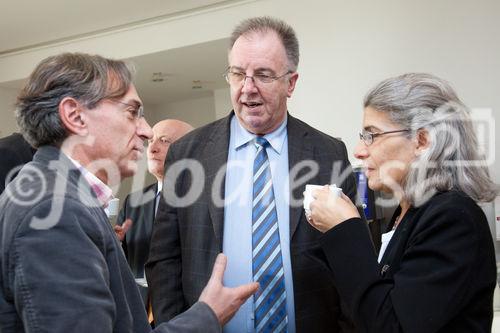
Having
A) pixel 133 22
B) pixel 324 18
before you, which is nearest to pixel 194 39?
pixel 133 22

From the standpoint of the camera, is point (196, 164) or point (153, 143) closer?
point (196, 164)

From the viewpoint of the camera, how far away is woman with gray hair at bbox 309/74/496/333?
41.0 inches

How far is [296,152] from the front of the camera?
5.38 feet

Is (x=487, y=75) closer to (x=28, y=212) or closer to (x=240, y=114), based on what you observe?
(x=240, y=114)

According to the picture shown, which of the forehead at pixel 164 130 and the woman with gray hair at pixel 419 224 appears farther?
the forehead at pixel 164 130

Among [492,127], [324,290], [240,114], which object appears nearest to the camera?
[324,290]

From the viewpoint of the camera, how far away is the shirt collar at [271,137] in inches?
65.8

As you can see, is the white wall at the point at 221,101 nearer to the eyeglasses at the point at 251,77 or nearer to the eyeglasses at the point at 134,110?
the eyeglasses at the point at 251,77

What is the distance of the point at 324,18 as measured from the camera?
384cm

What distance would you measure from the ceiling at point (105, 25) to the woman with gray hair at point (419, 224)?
10.6 feet

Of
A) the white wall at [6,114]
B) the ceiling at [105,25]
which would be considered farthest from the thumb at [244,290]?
the white wall at [6,114]

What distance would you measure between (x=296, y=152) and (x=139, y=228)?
1.21m

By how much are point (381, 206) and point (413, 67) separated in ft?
3.26

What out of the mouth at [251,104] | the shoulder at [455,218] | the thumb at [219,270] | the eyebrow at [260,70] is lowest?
the thumb at [219,270]
